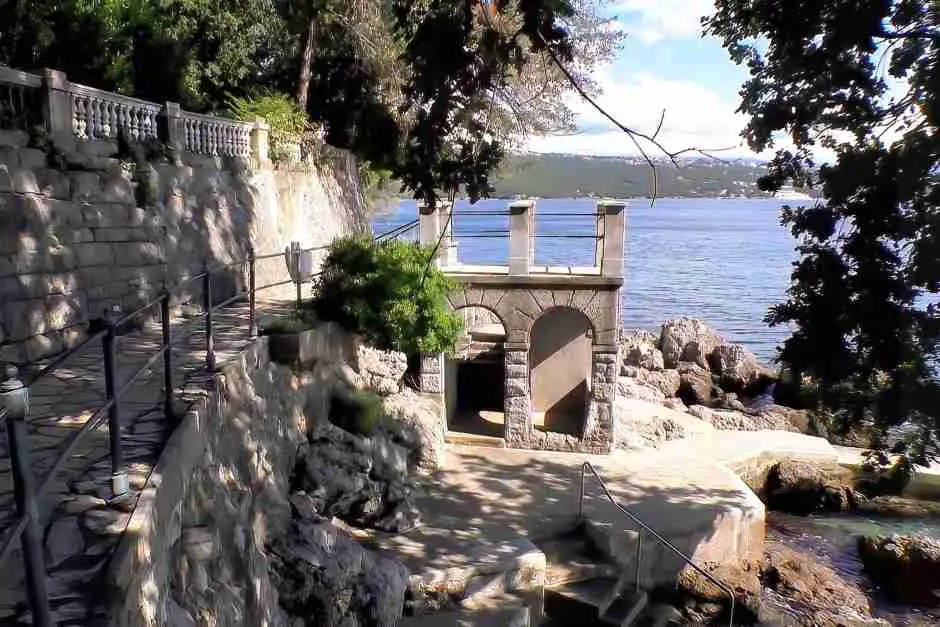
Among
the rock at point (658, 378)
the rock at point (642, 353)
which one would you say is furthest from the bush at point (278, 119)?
the rock at point (642, 353)

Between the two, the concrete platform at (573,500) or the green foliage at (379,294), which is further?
the green foliage at (379,294)

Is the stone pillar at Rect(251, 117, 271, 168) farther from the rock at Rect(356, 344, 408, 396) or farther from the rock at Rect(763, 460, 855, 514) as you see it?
the rock at Rect(763, 460, 855, 514)

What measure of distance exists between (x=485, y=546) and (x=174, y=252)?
5.51 meters

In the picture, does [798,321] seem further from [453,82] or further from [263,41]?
[263,41]

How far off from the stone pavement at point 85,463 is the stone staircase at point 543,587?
3.67m

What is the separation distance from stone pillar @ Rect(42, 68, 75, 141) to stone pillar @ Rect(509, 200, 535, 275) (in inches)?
315

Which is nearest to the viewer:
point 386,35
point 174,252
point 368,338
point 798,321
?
point 798,321

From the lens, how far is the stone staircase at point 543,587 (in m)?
7.75

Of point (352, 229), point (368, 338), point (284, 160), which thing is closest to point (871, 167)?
point (368, 338)

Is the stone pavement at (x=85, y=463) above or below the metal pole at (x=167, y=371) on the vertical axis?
below

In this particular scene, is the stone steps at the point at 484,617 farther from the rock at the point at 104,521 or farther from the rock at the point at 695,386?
the rock at the point at 695,386

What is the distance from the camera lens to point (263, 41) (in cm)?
1560

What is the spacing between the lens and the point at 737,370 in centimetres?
2386

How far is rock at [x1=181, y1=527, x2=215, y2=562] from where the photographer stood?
13.1ft
